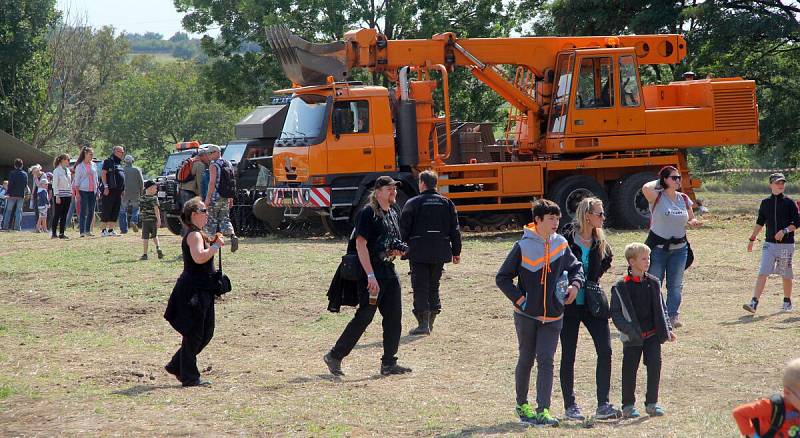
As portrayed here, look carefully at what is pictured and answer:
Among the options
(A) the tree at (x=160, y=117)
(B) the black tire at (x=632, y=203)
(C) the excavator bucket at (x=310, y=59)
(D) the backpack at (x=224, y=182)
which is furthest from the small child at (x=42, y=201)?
(A) the tree at (x=160, y=117)

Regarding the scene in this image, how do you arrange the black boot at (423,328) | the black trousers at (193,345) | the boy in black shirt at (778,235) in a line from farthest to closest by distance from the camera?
the boy in black shirt at (778,235), the black boot at (423,328), the black trousers at (193,345)

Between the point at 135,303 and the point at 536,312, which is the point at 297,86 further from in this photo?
the point at 536,312

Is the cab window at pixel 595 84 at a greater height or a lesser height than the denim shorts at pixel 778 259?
greater

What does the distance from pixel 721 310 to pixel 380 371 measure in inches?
189

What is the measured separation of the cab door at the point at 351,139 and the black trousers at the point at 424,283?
9237 millimetres

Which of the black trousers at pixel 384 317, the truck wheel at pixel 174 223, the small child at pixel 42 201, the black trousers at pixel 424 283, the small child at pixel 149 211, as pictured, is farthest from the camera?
the small child at pixel 42 201

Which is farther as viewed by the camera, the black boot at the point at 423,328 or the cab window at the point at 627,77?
the cab window at the point at 627,77

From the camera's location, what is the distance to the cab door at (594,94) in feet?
70.1

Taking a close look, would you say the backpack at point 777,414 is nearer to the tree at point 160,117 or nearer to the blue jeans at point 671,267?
the blue jeans at point 671,267

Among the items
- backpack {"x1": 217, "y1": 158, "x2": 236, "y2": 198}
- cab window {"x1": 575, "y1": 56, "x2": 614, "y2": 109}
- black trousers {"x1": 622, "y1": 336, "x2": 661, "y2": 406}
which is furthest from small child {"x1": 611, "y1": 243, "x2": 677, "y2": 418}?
cab window {"x1": 575, "y1": 56, "x2": 614, "y2": 109}

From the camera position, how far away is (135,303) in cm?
1377

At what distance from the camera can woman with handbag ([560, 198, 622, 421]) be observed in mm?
7719

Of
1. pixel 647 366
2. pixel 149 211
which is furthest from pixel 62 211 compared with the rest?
pixel 647 366

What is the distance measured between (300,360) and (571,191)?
12192 millimetres
